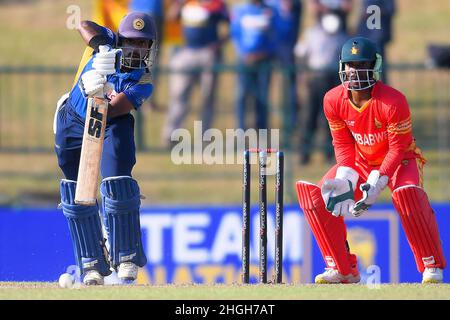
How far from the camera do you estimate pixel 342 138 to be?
397 inches

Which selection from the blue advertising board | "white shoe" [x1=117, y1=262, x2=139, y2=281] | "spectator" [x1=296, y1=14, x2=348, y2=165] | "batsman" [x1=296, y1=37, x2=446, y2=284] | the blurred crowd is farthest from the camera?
"spectator" [x1=296, y1=14, x2=348, y2=165]

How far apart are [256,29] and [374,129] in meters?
7.20

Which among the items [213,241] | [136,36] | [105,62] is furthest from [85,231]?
[213,241]

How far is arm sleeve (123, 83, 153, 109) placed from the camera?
962 centimetres

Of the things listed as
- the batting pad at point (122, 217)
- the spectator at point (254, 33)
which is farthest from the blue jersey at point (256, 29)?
the batting pad at point (122, 217)

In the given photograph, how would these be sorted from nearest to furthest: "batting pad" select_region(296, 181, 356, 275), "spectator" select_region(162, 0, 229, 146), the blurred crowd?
"batting pad" select_region(296, 181, 356, 275)
the blurred crowd
"spectator" select_region(162, 0, 229, 146)

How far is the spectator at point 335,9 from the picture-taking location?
17.0 meters

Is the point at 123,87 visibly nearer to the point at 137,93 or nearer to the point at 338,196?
the point at 137,93

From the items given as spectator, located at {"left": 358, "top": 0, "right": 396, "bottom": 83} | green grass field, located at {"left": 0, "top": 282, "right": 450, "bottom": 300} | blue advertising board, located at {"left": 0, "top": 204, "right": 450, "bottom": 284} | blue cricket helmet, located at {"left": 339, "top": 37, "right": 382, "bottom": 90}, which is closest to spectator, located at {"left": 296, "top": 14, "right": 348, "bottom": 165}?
spectator, located at {"left": 358, "top": 0, "right": 396, "bottom": 83}

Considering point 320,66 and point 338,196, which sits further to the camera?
point 320,66

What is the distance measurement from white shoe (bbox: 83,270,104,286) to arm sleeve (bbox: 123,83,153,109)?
1243 mm

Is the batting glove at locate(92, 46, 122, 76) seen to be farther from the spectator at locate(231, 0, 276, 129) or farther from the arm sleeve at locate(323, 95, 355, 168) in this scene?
the spectator at locate(231, 0, 276, 129)

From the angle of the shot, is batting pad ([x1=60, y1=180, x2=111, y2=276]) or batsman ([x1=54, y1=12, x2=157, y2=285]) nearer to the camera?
batsman ([x1=54, y1=12, x2=157, y2=285])
